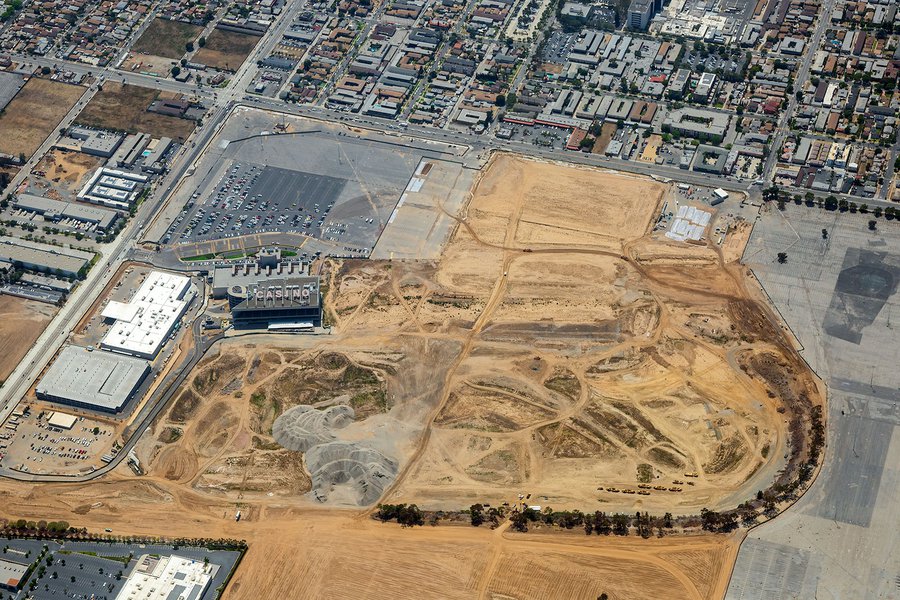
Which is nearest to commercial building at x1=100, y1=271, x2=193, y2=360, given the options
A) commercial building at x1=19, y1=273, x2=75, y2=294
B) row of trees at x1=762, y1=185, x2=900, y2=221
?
commercial building at x1=19, y1=273, x2=75, y2=294

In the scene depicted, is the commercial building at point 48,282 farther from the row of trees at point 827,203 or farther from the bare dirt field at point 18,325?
the row of trees at point 827,203

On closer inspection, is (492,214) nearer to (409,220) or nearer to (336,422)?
(409,220)

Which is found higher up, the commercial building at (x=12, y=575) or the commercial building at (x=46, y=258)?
the commercial building at (x=46, y=258)

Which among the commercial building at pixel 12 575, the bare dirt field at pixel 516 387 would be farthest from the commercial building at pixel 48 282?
the commercial building at pixel 12 575

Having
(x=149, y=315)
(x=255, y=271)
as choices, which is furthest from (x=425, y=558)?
(x=149, y=315)

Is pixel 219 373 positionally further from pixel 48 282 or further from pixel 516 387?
pixel 516 387

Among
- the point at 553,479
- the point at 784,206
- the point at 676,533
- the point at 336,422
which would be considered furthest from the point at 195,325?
the point at 784,206
